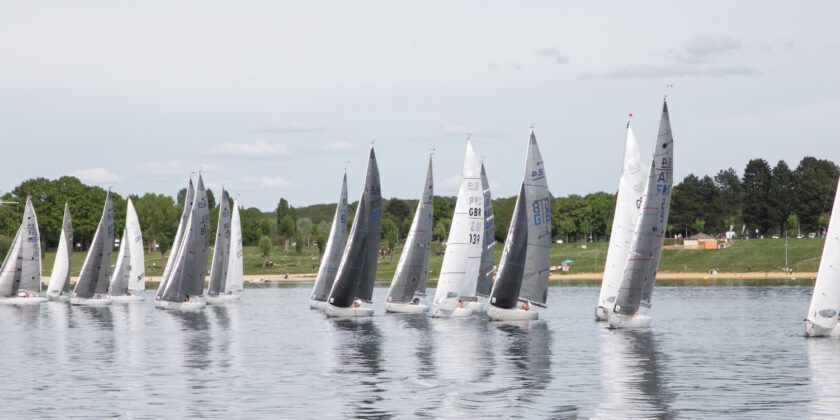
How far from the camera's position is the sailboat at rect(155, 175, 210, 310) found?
9294 centimetres

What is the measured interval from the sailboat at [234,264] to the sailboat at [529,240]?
136 feet

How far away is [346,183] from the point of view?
95.3 meters

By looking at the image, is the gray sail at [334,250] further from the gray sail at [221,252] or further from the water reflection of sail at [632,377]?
the water reflection of sail at [632,377]

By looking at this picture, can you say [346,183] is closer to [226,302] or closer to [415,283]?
[415,283]

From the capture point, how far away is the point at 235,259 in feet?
372

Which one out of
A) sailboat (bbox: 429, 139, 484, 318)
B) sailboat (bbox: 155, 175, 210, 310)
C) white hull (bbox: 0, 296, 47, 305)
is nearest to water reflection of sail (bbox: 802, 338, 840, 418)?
sailboat (bbox: 429, 139, 484, 318)

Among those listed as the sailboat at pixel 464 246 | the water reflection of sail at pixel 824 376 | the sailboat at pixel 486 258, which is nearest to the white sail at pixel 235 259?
the sailboat at pixel 486 258

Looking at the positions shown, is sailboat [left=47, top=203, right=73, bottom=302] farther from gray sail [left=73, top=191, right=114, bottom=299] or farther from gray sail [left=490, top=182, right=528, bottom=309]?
gray sail [left=490, top=182, right=528, bottom=309]

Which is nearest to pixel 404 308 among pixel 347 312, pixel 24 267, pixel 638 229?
pixel 347 312

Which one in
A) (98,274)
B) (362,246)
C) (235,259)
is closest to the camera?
(362,246)

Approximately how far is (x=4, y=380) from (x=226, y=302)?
2344 inches

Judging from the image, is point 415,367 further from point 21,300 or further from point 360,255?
point 21,300

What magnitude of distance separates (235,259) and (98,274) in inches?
509

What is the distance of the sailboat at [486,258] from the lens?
85.3m
